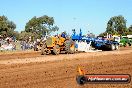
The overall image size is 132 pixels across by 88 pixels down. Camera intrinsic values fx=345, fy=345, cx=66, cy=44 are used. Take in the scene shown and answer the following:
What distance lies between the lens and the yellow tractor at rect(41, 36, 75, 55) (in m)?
25.0

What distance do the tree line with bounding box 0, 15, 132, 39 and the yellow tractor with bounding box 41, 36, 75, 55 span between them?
921 inches

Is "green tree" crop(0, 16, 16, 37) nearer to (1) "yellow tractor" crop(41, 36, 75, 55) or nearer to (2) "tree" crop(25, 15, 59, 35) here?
(2) "tree" crop(25, 15, 59, 35)

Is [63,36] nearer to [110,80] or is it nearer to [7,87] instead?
[7,87]

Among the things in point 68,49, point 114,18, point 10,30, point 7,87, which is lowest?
point 7,87

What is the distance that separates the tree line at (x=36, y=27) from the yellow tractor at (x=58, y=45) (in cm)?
2340

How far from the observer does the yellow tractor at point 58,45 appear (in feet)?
81.9

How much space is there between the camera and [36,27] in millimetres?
→ 81625

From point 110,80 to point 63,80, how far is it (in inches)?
285

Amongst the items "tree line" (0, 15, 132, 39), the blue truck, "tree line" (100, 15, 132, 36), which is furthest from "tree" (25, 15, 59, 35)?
the blue truck

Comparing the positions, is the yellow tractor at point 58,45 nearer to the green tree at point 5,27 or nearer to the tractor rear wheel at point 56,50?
the tractor rear wheel at point 56,50

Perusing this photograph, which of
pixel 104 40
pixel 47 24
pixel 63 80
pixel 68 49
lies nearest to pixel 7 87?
pixel 63 80

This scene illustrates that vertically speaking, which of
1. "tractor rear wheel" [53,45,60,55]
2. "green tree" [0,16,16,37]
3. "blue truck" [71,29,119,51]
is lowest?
"tractor rear wheel" [53,45,60,55]

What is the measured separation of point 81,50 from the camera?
1157 inches

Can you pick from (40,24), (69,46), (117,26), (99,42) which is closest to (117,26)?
(117,26)
